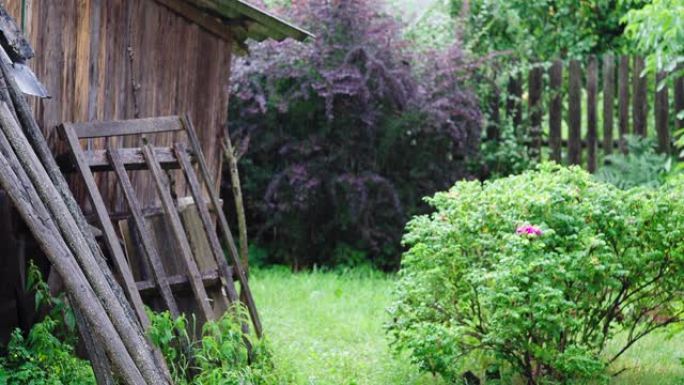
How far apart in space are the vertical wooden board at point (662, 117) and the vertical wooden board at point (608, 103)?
0.57m

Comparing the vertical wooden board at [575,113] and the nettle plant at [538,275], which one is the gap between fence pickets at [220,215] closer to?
the nettle plant at [538,275]

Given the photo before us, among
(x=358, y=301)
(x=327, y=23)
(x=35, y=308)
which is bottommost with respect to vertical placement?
(x=358, y=301)

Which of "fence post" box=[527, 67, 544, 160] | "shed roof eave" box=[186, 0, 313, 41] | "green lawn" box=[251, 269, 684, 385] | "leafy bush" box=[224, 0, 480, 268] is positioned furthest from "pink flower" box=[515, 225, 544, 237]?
"fence post" box=[527, 67, 544, 160]

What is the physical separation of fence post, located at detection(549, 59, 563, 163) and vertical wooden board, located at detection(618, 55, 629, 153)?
76 cm

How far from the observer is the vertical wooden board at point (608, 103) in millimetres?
13484

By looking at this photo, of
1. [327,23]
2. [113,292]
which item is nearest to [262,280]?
[327,23]

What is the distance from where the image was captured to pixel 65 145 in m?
6.96

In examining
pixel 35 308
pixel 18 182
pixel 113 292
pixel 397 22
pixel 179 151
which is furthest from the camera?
pixel 397 22

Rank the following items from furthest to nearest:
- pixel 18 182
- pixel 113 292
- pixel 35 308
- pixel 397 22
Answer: pixel 397 22 → pixel 35 308 → pixel 113 292 → pixel 18 182

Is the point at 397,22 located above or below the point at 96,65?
above

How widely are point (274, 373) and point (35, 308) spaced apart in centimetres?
171

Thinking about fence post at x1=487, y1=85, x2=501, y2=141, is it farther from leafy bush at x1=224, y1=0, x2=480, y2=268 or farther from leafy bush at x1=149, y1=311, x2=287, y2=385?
leafy bush at x1=149, y1=311, x2=287, y2=385

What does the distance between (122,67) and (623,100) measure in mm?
7832

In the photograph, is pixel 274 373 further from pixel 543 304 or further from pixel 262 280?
pixel 262 280
